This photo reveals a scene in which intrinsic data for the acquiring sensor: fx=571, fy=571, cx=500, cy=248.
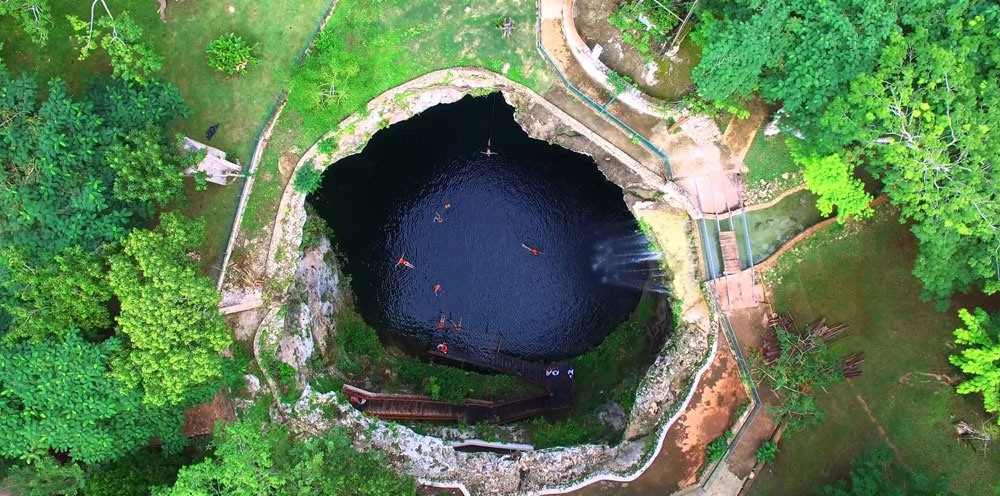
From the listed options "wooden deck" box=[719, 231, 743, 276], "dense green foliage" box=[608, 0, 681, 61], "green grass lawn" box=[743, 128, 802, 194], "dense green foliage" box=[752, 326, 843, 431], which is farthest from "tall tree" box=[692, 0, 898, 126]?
"dense green foliage" box=[752, 326, 843, 431]

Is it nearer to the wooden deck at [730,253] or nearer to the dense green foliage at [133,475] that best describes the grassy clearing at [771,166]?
the wooden deck at [730,253]

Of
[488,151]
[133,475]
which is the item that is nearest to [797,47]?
[488,151]

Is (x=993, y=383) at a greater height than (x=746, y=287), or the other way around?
(x=746, y=287)

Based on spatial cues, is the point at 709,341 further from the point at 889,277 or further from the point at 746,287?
the point at 889,277

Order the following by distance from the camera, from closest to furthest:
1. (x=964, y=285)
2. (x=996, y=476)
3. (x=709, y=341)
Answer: (x=964, y=285)
(x=996, y=476)
(x=709, y=341)

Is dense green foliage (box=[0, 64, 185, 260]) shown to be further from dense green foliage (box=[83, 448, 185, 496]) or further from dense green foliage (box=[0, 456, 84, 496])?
dense green foliage (box=[83, 448, 185, 496])

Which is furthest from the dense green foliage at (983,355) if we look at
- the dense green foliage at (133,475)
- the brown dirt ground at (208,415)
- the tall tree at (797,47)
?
the dense green foliage at (133,475)

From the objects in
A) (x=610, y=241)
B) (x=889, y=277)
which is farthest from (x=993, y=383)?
(x=610, y=241)
